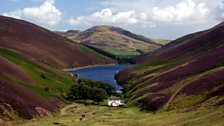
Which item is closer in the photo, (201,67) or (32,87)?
(32,87)

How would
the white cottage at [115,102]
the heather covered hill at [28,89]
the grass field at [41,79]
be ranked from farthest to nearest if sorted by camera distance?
the grass field at [41,79] → the white cottage at [115,102] → the heather covered hill at [28,89]

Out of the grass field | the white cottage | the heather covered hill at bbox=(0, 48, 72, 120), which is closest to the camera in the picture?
the heather covered hill at bbox=(0, 48, 72, 120)

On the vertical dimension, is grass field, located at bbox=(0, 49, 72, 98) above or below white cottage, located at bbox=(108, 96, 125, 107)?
above

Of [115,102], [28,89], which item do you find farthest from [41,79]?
[115,102]

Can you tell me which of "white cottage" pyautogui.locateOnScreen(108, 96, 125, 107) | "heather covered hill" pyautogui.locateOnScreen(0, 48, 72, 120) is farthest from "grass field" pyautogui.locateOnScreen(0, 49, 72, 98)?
"white cottage" pyautogui.locateOnScreen(108, 96, 125, 107)

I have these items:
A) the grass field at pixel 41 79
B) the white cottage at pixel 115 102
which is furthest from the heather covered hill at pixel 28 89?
the white cottage at pixel 115 102

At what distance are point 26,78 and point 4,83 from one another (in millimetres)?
30002

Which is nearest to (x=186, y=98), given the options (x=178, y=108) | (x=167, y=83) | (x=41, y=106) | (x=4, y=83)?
(x=178, y=108)

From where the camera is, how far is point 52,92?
5468 inches

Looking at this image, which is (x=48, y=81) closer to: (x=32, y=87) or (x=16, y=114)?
(x=32, y=87)

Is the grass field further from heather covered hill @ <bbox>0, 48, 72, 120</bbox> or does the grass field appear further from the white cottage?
the white cottage

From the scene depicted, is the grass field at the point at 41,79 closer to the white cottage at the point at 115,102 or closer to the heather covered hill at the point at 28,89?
the heather covered hill at the point at 28,89

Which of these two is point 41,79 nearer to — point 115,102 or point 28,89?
point 28,89

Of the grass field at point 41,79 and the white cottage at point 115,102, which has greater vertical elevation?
the grass field at point 41,79
